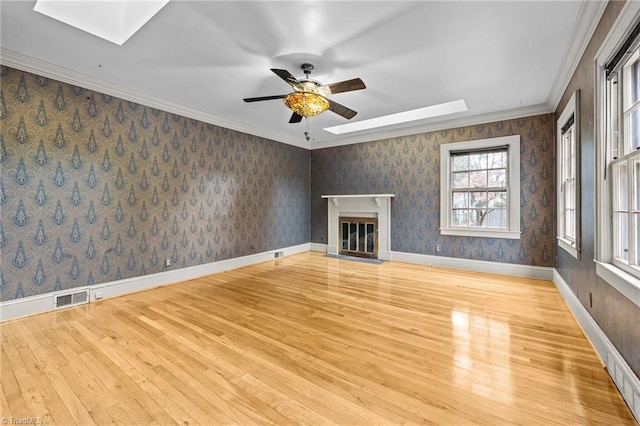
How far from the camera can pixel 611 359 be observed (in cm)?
187

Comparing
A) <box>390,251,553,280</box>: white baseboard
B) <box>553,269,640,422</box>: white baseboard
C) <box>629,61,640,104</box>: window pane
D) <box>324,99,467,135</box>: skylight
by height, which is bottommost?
<box>553,269,640,422</box>: white baseboard

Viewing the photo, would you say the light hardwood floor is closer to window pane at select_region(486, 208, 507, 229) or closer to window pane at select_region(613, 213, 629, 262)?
window pane at select_region(613, 213, 629, 262)

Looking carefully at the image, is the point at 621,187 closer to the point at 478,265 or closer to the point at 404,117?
the point at 478,265

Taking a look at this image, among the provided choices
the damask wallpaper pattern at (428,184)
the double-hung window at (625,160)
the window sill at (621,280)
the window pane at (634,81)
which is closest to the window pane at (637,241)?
the double-hung window at (625,160)

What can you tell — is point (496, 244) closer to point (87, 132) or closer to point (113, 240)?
point (113, 240)

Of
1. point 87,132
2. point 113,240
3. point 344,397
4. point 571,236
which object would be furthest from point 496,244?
point 87,132

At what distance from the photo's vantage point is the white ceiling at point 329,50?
2.23 m

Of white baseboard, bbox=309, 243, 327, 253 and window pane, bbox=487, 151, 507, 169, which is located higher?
window pane, bbox=487, 151, 507, 169

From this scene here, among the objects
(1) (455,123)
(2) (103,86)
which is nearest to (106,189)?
(2) (103,86)

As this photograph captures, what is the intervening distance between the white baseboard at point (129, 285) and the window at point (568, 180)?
191 inches

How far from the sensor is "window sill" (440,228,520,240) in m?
4.51

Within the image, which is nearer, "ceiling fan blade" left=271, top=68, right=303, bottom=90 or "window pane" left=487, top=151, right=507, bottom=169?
"ceiling fan blade" left=271, top=68, right=303, bottom=90

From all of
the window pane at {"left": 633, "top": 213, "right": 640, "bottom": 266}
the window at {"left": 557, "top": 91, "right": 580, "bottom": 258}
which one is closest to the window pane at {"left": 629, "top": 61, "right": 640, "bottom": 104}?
the window pane at {"left": 633, "top": 213, "right": 640, "bottom": 266}

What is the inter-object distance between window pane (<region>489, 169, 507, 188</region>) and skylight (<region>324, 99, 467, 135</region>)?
1.22 meters
